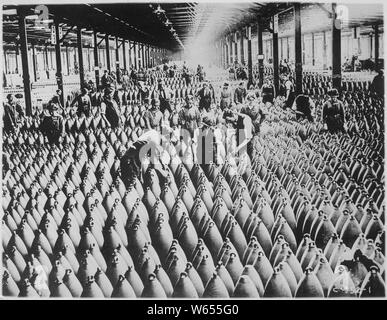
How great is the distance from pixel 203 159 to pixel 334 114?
0.95m

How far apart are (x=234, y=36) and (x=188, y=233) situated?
1516 millimetres

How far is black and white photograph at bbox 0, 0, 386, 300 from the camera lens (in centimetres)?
300

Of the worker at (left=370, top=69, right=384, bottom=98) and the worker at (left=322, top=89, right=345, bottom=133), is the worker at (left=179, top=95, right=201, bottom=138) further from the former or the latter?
the worker at (left=370, top=69, right=384, bottom=98)

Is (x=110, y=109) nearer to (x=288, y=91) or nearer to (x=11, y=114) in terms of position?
(x=11, y=114)

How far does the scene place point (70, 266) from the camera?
10.0 ft

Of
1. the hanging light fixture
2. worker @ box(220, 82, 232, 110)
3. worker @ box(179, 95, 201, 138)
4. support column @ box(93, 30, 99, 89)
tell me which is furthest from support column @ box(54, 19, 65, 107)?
worker @ box(220, 82, 232, 110)

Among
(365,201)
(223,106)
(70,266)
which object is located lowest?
(70,266)

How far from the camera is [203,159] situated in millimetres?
3281

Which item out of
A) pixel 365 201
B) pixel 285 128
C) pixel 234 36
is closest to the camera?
pixel 365 201

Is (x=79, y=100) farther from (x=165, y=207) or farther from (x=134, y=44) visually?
(x=165, y=207)

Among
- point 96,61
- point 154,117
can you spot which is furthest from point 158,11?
point 96,61

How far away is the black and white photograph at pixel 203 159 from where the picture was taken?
3.00 metres

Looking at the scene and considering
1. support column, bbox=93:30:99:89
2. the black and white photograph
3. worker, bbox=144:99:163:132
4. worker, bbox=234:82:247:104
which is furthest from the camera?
support column, bbox=93:30:99:89

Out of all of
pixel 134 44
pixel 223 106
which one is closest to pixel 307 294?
pixel 223 106
